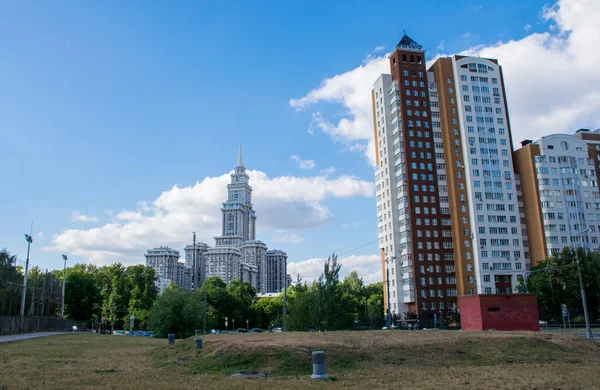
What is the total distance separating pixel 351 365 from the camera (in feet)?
63.8

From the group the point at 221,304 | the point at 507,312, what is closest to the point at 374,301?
the point at 221,304

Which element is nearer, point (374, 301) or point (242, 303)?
point (242, 303)

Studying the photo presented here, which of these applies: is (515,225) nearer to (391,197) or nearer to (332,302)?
(391,197)

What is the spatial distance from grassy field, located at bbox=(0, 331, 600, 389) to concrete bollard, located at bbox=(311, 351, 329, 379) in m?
0.39

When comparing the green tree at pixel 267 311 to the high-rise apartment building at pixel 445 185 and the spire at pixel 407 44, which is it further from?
the spire at pixel 407 44

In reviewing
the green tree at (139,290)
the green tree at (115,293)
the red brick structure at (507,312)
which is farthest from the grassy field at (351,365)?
the green tree at (115,293)

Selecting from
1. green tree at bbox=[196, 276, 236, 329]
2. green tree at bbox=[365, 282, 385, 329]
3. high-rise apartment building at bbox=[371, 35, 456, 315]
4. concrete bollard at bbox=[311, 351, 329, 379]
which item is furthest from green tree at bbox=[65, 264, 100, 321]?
concrete bollard at bbox=[311, 351, 329, 379]

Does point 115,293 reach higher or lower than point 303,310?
higher

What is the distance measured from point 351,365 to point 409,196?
7616 cm

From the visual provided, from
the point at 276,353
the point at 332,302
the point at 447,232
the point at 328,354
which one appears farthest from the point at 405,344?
the point at 447,232

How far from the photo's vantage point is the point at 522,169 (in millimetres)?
96750

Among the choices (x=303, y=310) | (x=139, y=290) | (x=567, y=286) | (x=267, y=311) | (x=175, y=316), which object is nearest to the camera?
(x=303, y=310)

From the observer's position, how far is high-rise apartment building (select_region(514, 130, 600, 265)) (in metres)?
90.0

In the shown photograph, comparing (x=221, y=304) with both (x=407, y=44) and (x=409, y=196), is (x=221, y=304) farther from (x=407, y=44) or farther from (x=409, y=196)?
(x=407, y=44)
